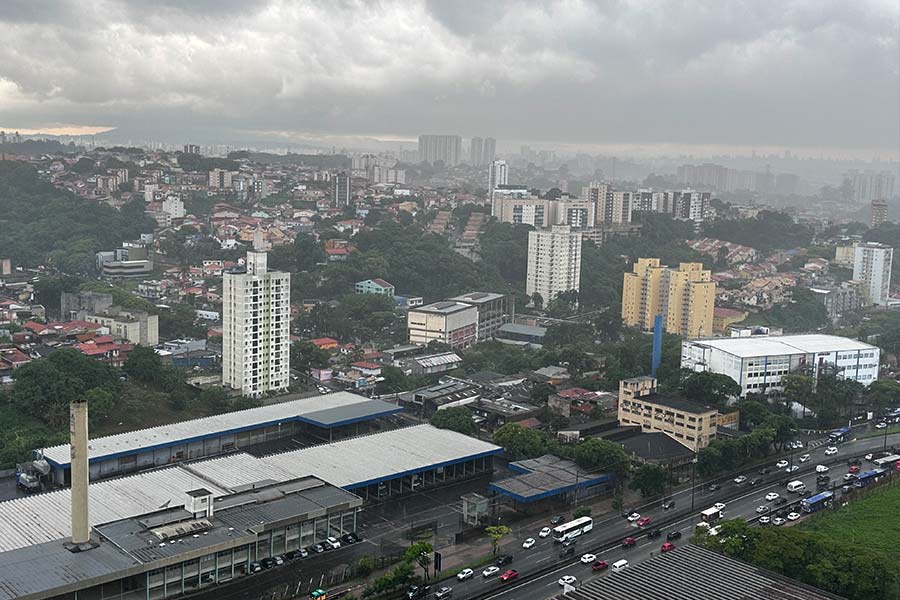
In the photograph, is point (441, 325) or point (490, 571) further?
point (441, 325)

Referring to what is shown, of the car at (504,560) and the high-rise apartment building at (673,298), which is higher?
the high-rise apartment building at (673,298)

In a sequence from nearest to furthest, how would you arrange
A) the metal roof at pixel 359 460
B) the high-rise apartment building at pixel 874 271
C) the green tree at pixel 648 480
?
the metal roof at pixel 359 460
the green tree at pixel 648 480
the high-rise apartment building at pixel 874 271

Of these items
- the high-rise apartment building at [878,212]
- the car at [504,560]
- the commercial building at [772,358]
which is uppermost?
the high-rise apartment building at [878,212]

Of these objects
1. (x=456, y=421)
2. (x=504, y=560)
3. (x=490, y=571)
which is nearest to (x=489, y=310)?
(x=456, y=421)

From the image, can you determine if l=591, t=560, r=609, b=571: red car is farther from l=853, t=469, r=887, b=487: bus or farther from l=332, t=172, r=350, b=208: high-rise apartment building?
l=332, t=172, r=350, b=208: high-rise apartment building

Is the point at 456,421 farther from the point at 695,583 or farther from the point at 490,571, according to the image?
the point at 695,583

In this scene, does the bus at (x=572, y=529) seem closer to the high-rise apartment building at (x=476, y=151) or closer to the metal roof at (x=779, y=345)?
the metal roof at (x=779, y=345)

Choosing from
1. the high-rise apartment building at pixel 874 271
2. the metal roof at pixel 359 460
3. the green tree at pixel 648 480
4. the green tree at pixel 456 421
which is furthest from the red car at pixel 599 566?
the high-rise apartment building at pixel 874 271
